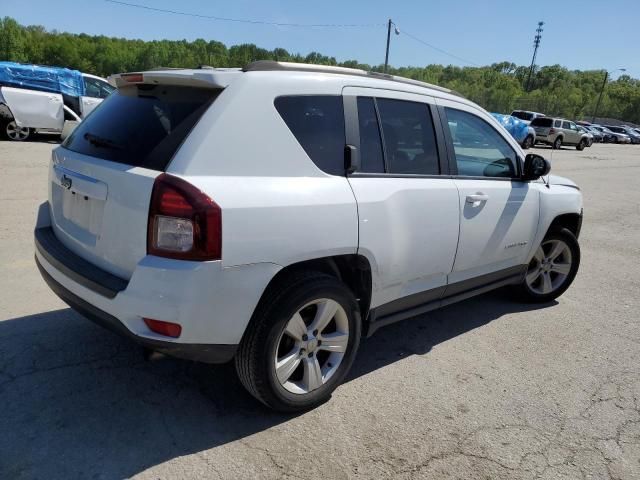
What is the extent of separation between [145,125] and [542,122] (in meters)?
35.1

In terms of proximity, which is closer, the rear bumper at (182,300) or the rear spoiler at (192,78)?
the rear bumper at (182,300)

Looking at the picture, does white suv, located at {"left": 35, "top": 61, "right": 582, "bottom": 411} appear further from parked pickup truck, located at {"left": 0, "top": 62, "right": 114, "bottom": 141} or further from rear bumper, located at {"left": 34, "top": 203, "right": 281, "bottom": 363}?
parked pickup truck, located at {"left": 0, "top": 62, "right": 114, "bottom": 141}

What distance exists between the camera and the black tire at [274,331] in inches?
99.6

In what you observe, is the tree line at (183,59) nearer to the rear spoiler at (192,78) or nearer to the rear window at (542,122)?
the rear window at (542,122)

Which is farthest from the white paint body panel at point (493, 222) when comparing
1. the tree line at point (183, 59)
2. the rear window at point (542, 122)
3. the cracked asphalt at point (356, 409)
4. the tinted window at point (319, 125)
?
the tree line at point (183, 59)

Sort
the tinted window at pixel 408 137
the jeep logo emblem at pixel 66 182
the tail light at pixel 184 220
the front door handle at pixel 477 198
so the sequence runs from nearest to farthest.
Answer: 1. the tail light at pixel 184 220
2. the jeep logo emblem at pixel 66 182
3. the tinted window at pixel 408 137
4. the front door handle at pixel 477 198

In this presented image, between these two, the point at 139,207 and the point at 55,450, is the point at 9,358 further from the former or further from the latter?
the point at 139,207

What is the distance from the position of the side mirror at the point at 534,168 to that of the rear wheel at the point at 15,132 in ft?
44.8

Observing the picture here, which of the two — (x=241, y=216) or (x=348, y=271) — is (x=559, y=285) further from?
(x=241, y=216)

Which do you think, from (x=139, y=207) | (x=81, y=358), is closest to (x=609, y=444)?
(x=139, y=207)

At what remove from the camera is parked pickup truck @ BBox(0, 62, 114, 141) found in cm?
1310

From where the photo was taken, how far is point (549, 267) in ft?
15.9

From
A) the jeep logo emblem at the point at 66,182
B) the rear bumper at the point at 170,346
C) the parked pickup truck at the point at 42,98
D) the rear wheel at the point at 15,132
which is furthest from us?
the rear wheel at the point at 15,132

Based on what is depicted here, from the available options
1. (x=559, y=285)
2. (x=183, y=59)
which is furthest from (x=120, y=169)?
(x=183, y=59)
